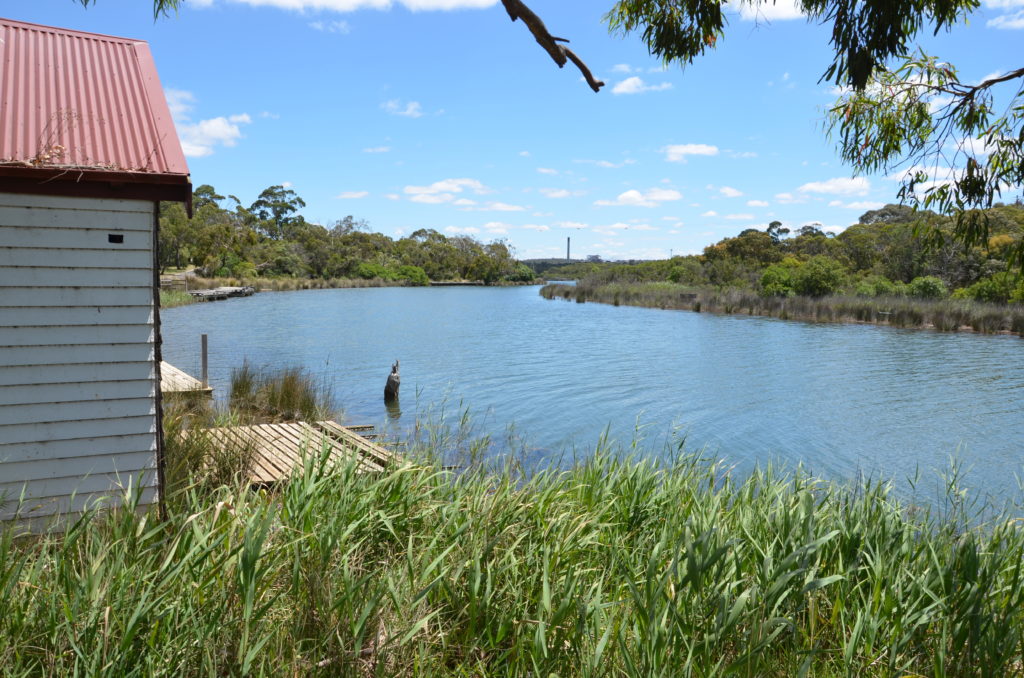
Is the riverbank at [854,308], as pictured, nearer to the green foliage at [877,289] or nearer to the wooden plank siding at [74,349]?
the green foliage at [877,289]

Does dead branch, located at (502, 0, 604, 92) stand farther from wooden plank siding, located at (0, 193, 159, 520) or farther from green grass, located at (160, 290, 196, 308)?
green grass, located at (160, 290, 196, 308)

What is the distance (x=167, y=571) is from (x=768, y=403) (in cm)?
1251

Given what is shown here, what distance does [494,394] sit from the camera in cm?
1388

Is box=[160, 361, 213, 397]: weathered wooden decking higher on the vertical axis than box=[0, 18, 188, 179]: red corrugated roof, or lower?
lower

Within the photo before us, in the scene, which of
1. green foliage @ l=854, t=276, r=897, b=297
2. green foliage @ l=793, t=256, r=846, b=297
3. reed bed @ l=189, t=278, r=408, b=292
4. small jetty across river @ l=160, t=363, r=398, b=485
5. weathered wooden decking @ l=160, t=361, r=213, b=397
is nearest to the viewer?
small jetty across river @ l=160, t=363, r=398, b=485

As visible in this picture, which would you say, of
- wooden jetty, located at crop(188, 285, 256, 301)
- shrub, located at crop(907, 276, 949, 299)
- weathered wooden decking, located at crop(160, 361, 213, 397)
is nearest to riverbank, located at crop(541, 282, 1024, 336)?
shrub, located at crop(907, 276, 949, 299)

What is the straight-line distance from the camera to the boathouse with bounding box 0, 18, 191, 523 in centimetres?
457

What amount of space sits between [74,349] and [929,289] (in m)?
36.3

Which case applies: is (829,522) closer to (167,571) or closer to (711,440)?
(167,571)

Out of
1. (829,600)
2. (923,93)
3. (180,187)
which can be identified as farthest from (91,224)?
(923,93)

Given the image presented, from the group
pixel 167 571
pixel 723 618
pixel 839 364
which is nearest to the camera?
pixel 723 618

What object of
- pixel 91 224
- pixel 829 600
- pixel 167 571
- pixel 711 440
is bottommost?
pixel 711 440

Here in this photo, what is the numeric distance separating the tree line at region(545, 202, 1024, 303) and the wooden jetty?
85.8ft

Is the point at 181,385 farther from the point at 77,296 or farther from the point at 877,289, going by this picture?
the point at 877,289
